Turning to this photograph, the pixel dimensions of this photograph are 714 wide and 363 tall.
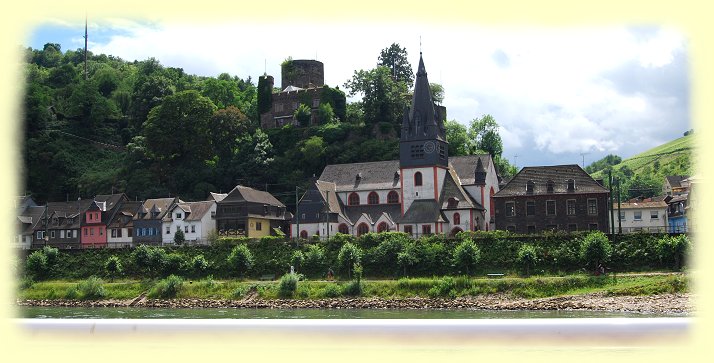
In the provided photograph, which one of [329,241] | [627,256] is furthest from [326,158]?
[627,256]

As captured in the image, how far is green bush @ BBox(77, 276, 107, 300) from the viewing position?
48875 mm

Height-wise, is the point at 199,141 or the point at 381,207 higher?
the point at 199,141

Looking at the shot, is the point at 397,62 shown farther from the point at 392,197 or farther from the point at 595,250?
the point at 595,250

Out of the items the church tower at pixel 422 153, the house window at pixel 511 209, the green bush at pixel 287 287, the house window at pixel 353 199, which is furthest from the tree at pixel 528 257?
the house window at pixel 353 199

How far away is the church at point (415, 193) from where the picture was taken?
61312mm

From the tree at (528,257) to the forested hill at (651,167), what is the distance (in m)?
51.2

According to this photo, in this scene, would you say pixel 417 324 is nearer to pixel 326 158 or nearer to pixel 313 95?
Result: pixel 326 158

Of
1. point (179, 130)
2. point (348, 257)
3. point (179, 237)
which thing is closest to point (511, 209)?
point (348, 257)

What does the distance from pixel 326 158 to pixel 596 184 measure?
32.4 metres

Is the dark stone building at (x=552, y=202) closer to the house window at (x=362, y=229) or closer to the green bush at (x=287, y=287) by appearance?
Answer: the house window at (x=362, y=229)

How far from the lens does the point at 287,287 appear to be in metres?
46.0

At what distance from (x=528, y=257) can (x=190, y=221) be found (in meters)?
34.0

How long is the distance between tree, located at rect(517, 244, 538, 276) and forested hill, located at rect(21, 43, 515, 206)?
107 ft

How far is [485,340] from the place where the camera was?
3.12 metres
